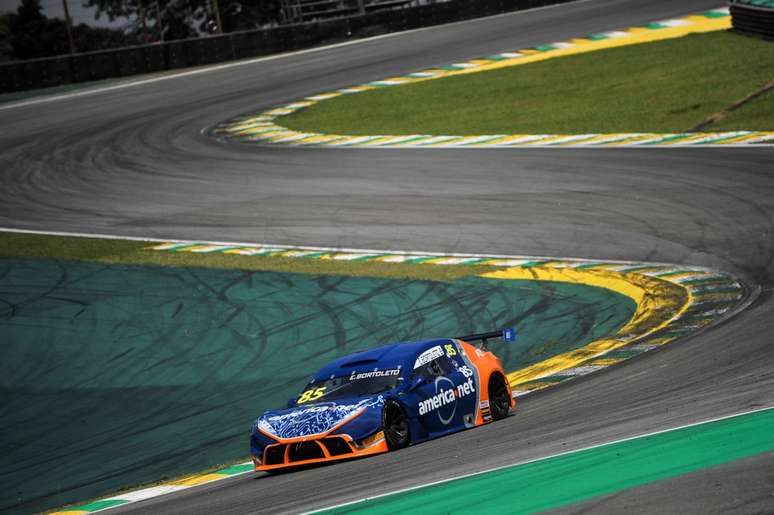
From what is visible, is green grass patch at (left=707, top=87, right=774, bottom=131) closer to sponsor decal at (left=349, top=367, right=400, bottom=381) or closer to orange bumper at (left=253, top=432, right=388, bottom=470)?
sponsor decal at (left=349, top=367, right=400, bottom=381)

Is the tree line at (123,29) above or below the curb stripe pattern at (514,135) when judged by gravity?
above

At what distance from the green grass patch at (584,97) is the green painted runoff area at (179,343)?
11.9 meters

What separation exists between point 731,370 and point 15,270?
44.0 ft

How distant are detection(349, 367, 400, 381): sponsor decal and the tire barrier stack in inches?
1045

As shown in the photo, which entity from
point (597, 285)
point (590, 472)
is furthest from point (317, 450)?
point (597, 285)

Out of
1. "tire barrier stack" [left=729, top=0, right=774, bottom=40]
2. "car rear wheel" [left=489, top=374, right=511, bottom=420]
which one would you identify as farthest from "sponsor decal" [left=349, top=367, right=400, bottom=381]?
"tire barrier stack" [left=729, top=0, right=774, bottom=40]

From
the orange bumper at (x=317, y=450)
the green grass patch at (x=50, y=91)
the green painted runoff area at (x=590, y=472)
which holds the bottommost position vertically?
the orange bumper at (x=317, y=450)

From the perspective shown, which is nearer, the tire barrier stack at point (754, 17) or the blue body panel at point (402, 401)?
the blue body panel at point (402, 401)

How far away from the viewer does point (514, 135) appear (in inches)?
1148

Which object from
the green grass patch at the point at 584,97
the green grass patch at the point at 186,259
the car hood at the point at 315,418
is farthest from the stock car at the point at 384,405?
the green grass patch at the point at 584,97

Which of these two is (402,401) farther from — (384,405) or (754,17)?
(754,17)

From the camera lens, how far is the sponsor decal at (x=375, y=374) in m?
10.9

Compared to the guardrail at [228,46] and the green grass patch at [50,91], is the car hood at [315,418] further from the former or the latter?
the guardrail at [228,46]

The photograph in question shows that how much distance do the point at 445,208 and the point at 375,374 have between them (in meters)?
12.8
